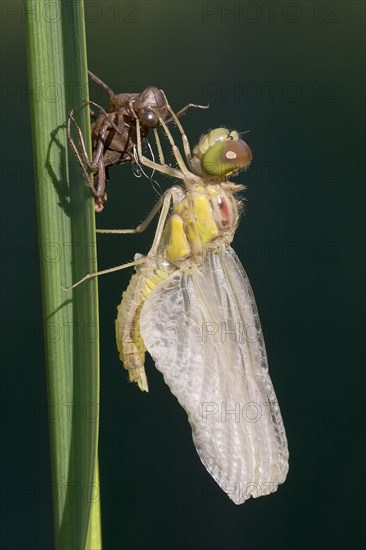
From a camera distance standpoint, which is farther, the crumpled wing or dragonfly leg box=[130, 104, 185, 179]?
the crumpled wing

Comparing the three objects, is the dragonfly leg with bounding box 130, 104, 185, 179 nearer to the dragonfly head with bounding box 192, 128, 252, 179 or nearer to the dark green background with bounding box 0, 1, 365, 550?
the dragonfly head with bounding box 192, 128, 252, 179

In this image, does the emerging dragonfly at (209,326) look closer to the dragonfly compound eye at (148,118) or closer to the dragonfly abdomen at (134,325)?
the dragonfly abdomen at (134,325)

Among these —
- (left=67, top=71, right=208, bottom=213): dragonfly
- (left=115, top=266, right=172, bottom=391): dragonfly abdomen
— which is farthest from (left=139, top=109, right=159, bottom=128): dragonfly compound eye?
(left=115, top=266, right=172, bottom=391): dragonfly abdomen

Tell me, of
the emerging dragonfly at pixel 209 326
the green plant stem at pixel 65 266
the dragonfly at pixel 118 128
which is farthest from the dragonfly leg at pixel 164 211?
the green plant stem at pixel 65 266

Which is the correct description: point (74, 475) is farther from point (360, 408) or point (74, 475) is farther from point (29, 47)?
point (360, 408)

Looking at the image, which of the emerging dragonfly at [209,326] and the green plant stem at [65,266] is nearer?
the green plant stem at [65,266]

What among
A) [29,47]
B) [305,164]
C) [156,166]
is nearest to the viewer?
[29,47]

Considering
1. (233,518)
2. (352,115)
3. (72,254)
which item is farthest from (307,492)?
(72,254)
